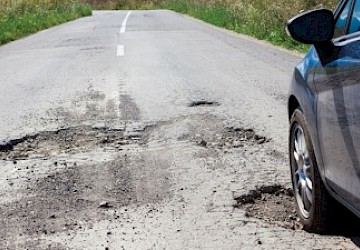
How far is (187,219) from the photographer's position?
4.02 metres

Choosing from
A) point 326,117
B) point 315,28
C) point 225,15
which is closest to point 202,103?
point 315,28

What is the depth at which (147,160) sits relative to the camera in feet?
17.8

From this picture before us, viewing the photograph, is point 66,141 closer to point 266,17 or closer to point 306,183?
point 306,183

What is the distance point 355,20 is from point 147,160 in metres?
2.44

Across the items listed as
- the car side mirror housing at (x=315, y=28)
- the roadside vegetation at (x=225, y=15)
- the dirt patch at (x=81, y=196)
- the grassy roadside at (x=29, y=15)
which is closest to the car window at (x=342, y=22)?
the car side mirror housing at (x=315, y=28)

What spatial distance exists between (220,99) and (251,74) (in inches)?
111

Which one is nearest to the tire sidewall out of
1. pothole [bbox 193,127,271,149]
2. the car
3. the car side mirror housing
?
the car

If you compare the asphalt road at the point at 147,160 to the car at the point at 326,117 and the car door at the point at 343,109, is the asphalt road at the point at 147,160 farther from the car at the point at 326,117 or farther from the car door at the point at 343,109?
the car door at the point at 343,109

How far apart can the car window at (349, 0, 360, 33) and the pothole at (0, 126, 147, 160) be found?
2.83 m

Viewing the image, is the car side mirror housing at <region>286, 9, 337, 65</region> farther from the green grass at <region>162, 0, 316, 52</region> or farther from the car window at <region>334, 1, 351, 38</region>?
the green grass at <region>162, 0, 316, 52</region>

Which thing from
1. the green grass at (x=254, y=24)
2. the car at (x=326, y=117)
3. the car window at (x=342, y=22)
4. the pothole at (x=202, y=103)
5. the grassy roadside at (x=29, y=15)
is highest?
the car window at (x=342, y=22)

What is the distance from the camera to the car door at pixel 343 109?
293 cm

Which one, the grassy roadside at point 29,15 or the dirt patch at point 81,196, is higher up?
the dirt patch at point 81,196

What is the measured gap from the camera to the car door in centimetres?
293
